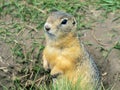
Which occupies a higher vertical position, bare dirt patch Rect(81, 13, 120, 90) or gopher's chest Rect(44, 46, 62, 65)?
gopher's chest Rect(44, 46, 62, 65)

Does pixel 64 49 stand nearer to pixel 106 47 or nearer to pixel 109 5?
pixel 106 47

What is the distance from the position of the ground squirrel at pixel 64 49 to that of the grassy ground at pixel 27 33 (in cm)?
59

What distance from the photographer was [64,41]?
209 inches

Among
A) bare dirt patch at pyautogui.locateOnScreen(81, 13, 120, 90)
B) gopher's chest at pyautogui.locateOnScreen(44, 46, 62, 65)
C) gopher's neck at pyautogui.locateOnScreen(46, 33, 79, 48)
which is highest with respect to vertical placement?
gopher's neck at pyautogui.locateOnScreen(46, 33, 79, 48)

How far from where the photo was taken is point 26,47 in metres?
6.23

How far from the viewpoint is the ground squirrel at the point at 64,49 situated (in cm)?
523

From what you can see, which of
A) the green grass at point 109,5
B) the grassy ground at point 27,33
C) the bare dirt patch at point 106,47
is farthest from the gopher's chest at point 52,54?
the green grass at point 109,5

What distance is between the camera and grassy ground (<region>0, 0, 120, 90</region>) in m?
6.07

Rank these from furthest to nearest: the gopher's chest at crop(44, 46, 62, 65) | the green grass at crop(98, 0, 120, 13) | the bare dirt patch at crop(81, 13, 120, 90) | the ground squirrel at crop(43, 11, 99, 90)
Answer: the green grass at crop(98, 0, 120, 13) < the bare dirt patch at crop(81, 13, 120, 90) < the gopher's chest at crop(44, 46, 62, 65) < the ground squirrel at crop(43, 11, 99, 90)

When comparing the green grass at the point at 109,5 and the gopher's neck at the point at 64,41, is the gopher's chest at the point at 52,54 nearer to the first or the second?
the gopher's neck at the point at 64,41

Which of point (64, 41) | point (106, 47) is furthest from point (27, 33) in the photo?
point (64, 41)

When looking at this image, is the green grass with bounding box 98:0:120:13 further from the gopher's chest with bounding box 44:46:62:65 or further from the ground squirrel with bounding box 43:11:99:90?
the gopher's chest with bounding box 44:46:62:65

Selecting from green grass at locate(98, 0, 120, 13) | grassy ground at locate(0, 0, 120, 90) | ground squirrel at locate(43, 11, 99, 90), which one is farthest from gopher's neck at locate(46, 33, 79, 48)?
green grass at locate(98, 0, 120, 13)

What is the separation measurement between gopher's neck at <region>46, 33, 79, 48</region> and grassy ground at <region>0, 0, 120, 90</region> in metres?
0.78
